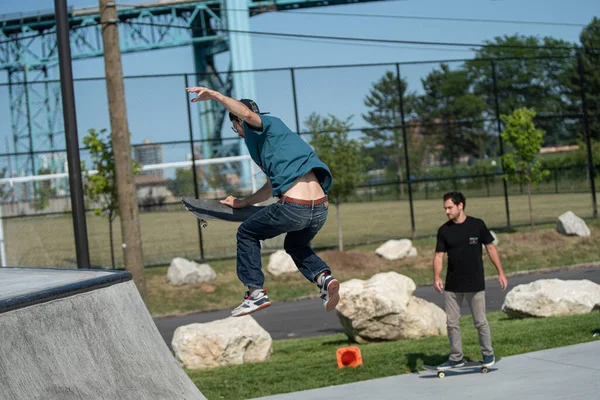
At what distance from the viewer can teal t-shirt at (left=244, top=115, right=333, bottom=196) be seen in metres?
5.77

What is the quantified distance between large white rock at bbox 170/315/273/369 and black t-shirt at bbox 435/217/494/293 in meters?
3.25

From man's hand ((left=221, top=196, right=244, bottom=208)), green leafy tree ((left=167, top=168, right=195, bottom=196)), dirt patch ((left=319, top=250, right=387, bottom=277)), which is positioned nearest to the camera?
man's hand ((left=221, top=196, right=244, bottom=208))

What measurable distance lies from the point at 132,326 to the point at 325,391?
2676mm

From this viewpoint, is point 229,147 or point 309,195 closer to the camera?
point 309,195

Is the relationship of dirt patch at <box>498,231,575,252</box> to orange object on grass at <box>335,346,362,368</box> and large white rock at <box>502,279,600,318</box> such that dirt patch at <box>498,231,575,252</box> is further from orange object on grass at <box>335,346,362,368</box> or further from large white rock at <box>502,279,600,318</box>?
orange object on grass at <box>335,346,362,368</box>

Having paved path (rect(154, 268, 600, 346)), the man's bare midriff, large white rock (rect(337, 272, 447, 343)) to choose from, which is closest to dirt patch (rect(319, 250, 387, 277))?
paved path (rect(154, 268, 600, 346))

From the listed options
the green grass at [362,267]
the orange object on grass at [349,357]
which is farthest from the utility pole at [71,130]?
the green grass at [362,267]

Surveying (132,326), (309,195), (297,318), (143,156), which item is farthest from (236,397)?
(143,156)

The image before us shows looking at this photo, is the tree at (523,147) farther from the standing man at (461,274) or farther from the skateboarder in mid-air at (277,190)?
the skateboarder in mid-air at (277,190)

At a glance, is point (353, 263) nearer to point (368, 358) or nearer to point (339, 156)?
point (339, 156)

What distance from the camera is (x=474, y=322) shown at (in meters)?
8.48

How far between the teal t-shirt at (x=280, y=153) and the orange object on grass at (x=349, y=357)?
3.96 m

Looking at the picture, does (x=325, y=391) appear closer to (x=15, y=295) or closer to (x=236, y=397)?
(x=236, y=397)

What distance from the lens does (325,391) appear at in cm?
832
